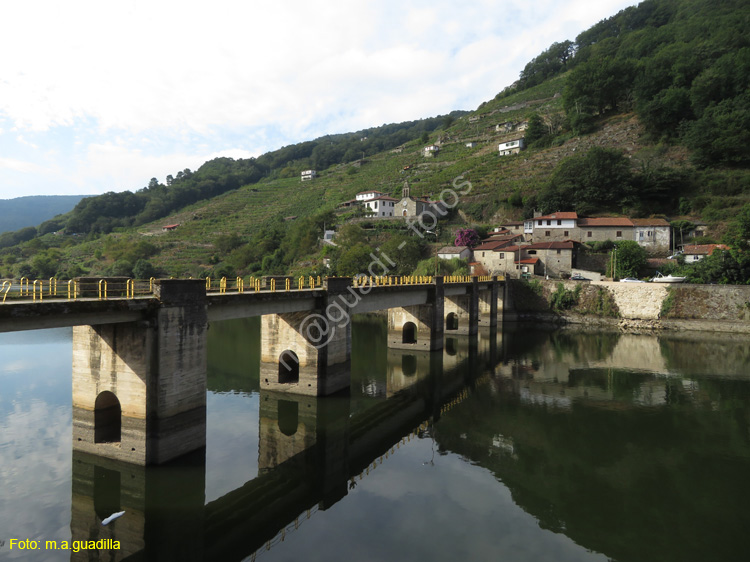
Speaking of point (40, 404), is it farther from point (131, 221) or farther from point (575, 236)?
point (131, 221)

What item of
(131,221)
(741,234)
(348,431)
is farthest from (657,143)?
(131,221)

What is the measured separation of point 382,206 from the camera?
9462 centimetres

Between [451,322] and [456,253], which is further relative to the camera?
[456,253]

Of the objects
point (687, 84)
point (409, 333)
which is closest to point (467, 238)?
point (409, 333)

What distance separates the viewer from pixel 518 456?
58.5ft

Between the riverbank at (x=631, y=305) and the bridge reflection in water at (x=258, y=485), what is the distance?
37616 millimetres

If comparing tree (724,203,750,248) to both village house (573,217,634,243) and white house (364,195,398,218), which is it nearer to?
village house (573,217,634,243)

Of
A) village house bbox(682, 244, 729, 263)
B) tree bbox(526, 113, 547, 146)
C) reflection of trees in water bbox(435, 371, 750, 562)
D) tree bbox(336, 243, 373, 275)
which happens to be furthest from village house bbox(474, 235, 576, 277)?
tree bbox(526, 113, 547, 146)

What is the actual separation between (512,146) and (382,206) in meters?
43.4

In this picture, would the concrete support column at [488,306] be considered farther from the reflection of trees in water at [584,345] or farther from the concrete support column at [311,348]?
the concrete support column at [311,348]

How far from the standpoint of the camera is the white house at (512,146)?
112m

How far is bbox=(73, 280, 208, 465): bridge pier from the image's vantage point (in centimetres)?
1471

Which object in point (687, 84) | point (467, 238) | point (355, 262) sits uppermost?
point (687, 84)

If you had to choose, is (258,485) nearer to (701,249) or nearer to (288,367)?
(288,367)
